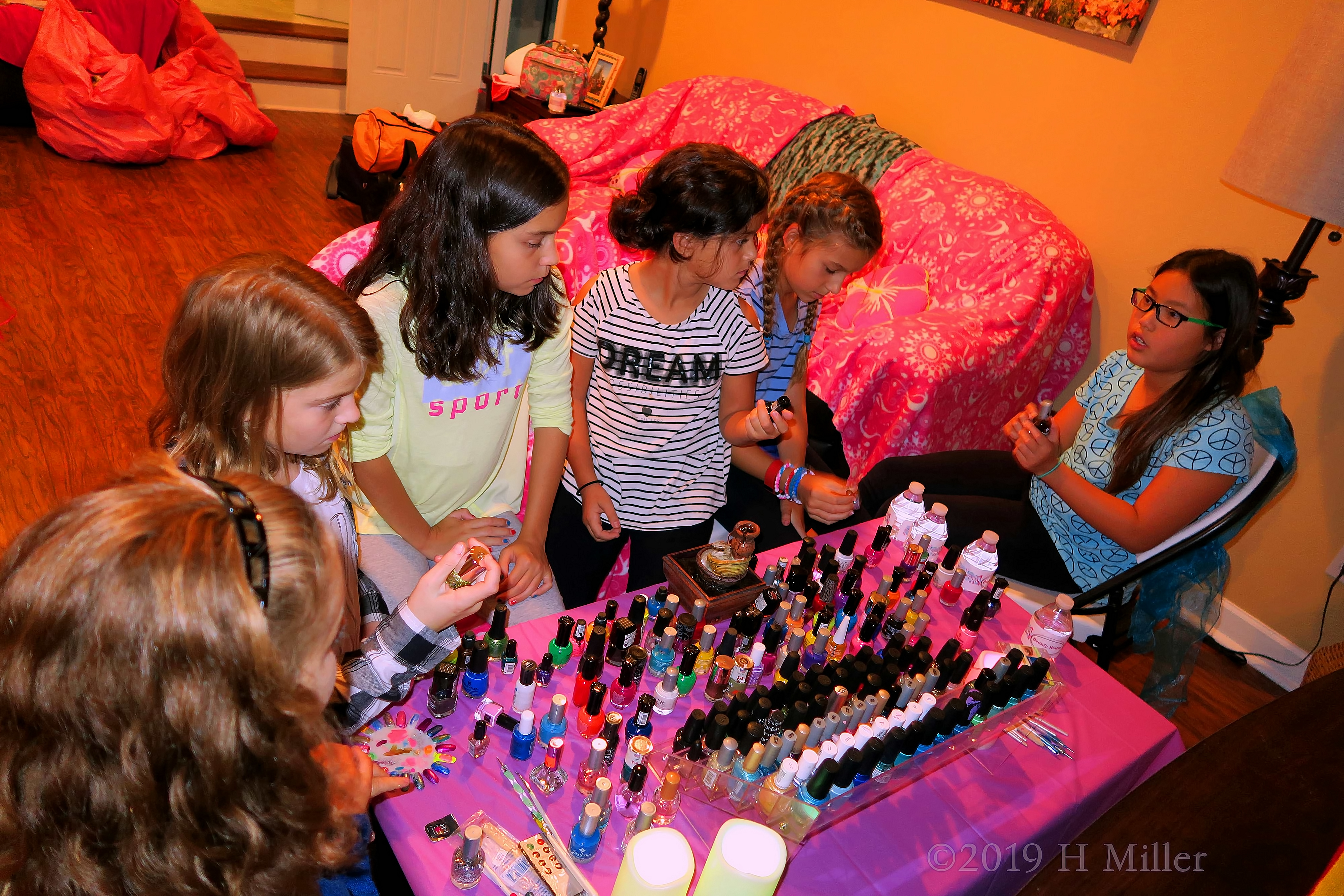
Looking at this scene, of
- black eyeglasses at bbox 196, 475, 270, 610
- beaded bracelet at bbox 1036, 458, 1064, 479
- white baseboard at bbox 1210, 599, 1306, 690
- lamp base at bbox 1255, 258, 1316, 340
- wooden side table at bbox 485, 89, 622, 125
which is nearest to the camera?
black eyeglasses at bbox 196, 475, 270, 610

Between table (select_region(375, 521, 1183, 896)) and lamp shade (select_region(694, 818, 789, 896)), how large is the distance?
0.54ft

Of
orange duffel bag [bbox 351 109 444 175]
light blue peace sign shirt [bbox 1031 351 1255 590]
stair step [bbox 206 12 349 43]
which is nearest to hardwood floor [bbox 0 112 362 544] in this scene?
orange duffel bag [bbox 351 109 444 175]

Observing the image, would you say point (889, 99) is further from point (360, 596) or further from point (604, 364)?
point (360, 596)

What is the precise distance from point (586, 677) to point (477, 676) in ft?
0.47

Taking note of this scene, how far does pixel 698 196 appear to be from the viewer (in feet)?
5.32

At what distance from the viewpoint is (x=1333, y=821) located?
1005 millimetres

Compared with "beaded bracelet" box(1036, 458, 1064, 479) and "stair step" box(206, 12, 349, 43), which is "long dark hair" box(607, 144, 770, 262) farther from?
"stair step" box(206, 12, 349, 43)

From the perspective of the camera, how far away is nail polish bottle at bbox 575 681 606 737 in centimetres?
109

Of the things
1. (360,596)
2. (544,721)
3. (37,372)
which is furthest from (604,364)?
(37,372)

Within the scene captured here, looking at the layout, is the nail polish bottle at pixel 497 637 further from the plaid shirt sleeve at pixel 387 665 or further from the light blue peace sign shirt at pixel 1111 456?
the light blue peace sign shirt at pixel 1111 456

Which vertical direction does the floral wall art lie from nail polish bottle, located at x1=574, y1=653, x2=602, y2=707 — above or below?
above

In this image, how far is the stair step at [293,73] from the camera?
16.9 ft

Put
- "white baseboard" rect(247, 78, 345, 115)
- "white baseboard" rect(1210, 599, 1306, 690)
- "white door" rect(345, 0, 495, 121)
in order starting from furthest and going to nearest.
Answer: "white baseboard" rect(247, 78, 345, 115)
"white door" rect(345, 0, 495, 121)
"white baseboard" rect(1210, 599, 1306, 690)

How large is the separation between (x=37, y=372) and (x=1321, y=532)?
3.85 metres
